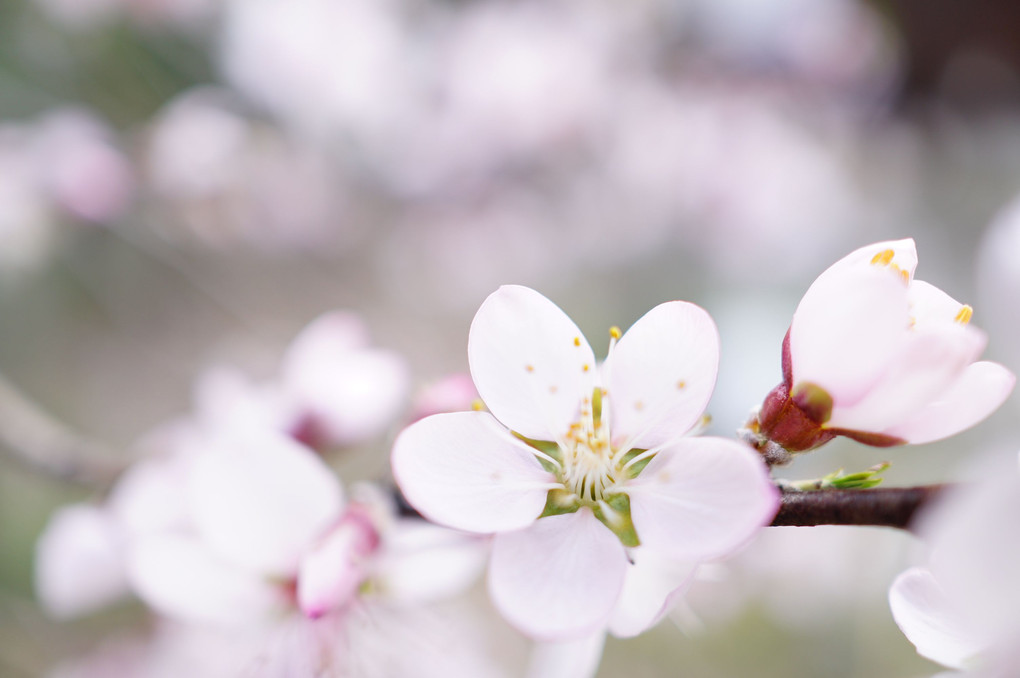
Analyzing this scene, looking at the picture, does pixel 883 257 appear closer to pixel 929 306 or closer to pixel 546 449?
pixel 929 306

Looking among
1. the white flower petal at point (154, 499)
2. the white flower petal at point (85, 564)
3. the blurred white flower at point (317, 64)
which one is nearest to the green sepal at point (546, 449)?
the white flower petal at point (154, 499)

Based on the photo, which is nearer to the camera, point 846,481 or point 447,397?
point 846,481

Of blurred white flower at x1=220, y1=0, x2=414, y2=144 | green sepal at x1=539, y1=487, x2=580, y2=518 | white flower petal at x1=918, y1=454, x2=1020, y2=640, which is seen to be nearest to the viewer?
white flower petal at x1=918, y1=454, x2=1020, y2=640

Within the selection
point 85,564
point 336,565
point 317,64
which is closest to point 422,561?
point 336,565

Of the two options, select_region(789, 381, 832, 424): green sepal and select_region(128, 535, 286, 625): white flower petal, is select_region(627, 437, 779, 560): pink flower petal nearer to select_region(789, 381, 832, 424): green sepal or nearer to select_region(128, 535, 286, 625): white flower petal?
select_region(789, 381, 832, 424): green sepal

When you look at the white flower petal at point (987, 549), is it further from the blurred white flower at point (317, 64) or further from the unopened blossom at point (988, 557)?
the blurred white flower at point (317, 64)

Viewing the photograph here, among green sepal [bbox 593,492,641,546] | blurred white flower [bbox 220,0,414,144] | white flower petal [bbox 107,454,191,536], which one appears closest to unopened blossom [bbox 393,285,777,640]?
green sepal [bbox 593,492,641,546]
